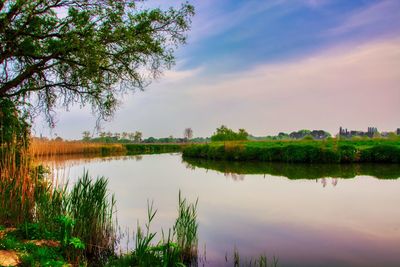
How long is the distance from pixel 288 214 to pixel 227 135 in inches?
1854

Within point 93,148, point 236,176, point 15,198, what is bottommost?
point 236,176

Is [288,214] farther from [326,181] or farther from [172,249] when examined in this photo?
[326,181]

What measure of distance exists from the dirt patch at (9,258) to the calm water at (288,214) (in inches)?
121

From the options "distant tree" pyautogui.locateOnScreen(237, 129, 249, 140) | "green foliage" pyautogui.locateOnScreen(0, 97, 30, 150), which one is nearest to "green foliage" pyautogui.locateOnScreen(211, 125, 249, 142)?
"distant tree" pyautogui.locateOnScreen(237, 129, 249, 140)

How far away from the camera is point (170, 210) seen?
35.2ft

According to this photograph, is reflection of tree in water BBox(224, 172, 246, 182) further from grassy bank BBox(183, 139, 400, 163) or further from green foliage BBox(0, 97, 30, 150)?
green foliage BBox(0, 97, 30, 150)

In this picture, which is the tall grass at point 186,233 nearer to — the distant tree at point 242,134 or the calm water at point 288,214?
the calm water at point 288,214

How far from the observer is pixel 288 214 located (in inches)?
409

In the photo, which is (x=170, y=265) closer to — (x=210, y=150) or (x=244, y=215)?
(x=244, y=215)

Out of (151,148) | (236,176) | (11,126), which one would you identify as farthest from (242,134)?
(11,126)

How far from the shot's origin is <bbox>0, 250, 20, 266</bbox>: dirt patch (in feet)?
14.6

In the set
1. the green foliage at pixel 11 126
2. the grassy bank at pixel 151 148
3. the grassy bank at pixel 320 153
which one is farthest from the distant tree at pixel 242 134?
the green foliage at pixel 11 126

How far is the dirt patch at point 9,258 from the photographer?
4.44m

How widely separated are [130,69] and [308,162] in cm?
1994
